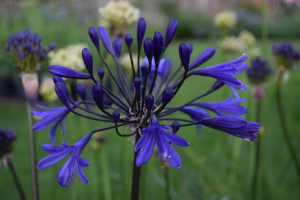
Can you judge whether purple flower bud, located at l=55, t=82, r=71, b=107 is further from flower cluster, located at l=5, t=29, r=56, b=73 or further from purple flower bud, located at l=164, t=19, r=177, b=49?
flower cluster, located at l=5, t=29, r=56, b=73

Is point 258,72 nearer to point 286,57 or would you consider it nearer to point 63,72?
point 286,57

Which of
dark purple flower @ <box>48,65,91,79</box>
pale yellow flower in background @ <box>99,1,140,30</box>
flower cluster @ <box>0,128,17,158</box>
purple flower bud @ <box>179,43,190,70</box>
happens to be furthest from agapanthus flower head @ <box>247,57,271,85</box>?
flower cluster @ <box>0,128,17,158</box>

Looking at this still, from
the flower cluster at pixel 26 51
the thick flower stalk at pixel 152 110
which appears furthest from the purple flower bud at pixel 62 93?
the flower cluster at pixel 26 51

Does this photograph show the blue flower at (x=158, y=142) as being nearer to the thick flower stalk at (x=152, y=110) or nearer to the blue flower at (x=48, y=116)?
the thick flower stalk at (x=152, y=110)

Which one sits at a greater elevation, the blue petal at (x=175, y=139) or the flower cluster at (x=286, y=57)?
the flower cluster at (x=286, y=57)

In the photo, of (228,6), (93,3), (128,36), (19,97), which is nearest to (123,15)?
(128,36)

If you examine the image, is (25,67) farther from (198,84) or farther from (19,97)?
(198,84)
